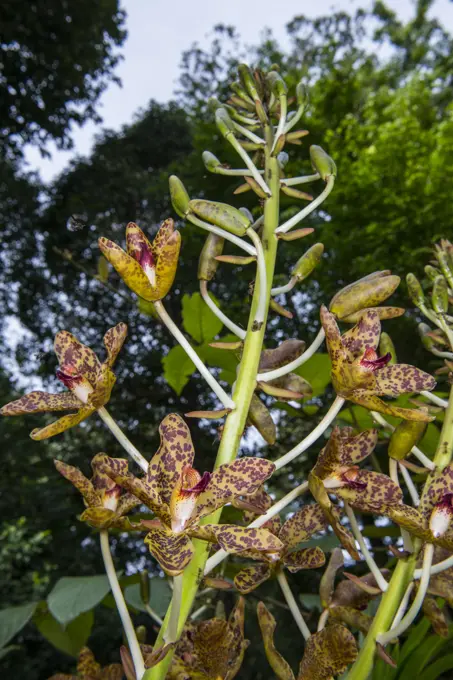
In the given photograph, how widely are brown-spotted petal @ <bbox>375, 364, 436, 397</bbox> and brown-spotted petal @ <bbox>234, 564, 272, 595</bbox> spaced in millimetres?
221

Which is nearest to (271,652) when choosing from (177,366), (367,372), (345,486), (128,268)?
(345,486)

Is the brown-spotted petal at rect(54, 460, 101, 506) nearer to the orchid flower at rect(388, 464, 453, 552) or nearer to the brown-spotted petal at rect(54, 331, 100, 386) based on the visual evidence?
the brown-spotted petal at rect(54, 331, 100, 386)

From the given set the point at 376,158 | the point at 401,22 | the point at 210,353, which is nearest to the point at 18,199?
the point at 376,158

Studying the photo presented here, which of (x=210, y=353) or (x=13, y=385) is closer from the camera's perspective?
(x=210, y=353)

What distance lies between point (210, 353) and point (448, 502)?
453mm

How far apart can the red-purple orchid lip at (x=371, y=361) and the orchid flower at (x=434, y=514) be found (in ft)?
0.42

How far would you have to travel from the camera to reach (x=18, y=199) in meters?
5.72

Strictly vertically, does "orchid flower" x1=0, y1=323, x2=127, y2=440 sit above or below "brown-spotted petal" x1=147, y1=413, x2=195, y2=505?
above

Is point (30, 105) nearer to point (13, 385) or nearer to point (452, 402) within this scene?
point (13, 385)

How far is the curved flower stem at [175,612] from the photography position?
0.43m

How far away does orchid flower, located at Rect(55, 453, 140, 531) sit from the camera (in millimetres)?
509

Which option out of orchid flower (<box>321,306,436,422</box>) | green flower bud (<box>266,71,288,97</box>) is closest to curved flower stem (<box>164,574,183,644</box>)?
orchid flower (<box>321,306,436,422</box>)

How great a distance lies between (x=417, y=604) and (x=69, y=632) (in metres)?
0.64

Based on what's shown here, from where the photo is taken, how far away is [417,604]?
0.49m
